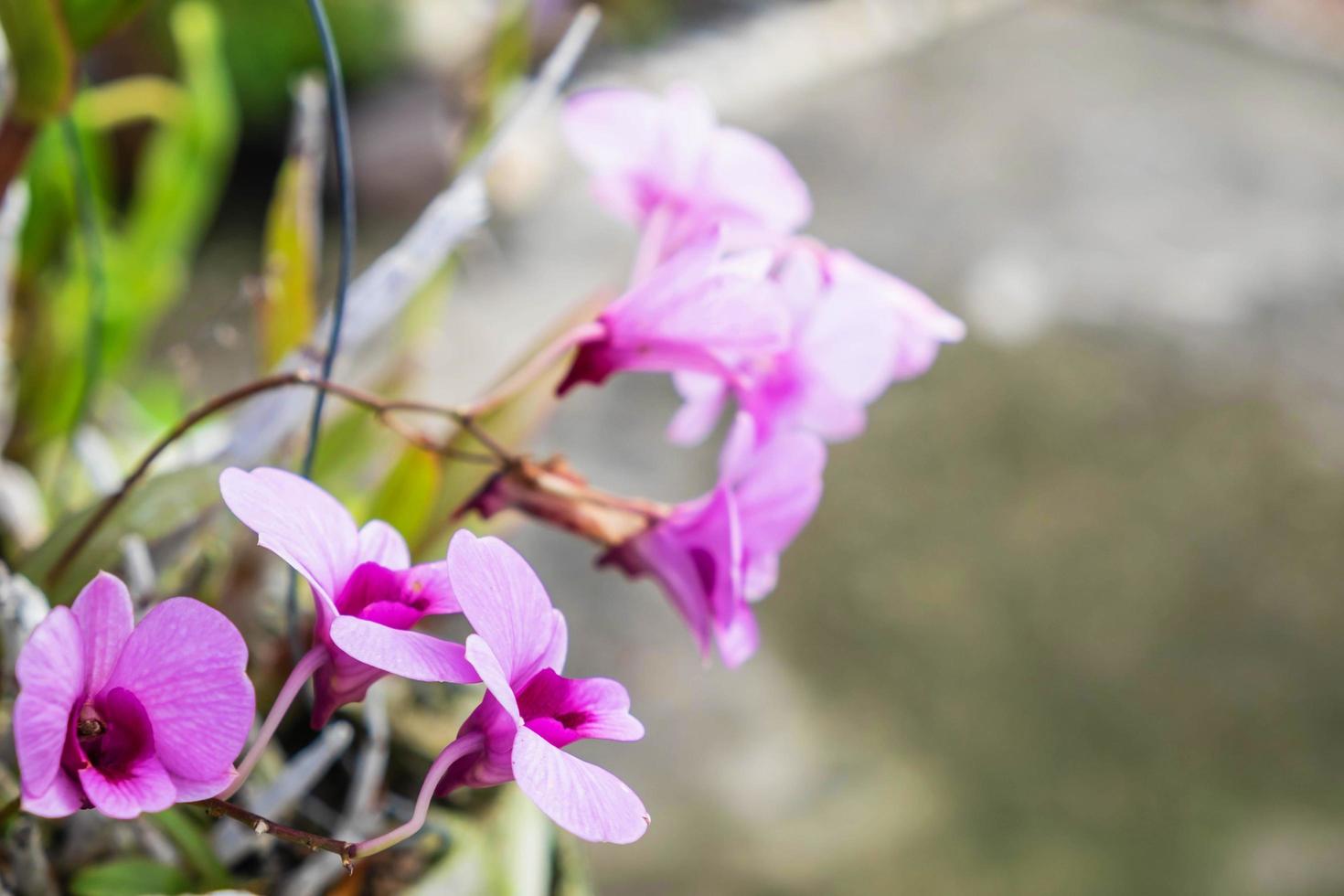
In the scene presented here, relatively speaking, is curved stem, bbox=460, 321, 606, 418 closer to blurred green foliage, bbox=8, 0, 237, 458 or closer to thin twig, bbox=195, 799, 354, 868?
thin twig, bbox=195, 799, 354, 868

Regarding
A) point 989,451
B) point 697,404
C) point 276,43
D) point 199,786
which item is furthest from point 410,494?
point 276,43

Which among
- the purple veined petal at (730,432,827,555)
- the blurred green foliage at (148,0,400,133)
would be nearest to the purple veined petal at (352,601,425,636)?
the purple veined petal at (730,432,827,555)

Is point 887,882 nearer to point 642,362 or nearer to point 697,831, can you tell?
point 697,831

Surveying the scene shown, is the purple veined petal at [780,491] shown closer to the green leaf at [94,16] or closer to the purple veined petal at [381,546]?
the purple veined petal at [381,546]

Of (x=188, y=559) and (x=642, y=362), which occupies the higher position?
(x=642, y=362)

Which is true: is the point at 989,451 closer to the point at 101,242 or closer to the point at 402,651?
the point at 101,242

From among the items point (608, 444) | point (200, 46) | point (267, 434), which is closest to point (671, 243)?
point (267, 434)

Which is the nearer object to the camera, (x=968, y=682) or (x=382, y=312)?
(x=382, y=312)

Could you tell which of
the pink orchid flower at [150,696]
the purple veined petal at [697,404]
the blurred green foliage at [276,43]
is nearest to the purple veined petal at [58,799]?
the pink orchid flower at [150,696]
